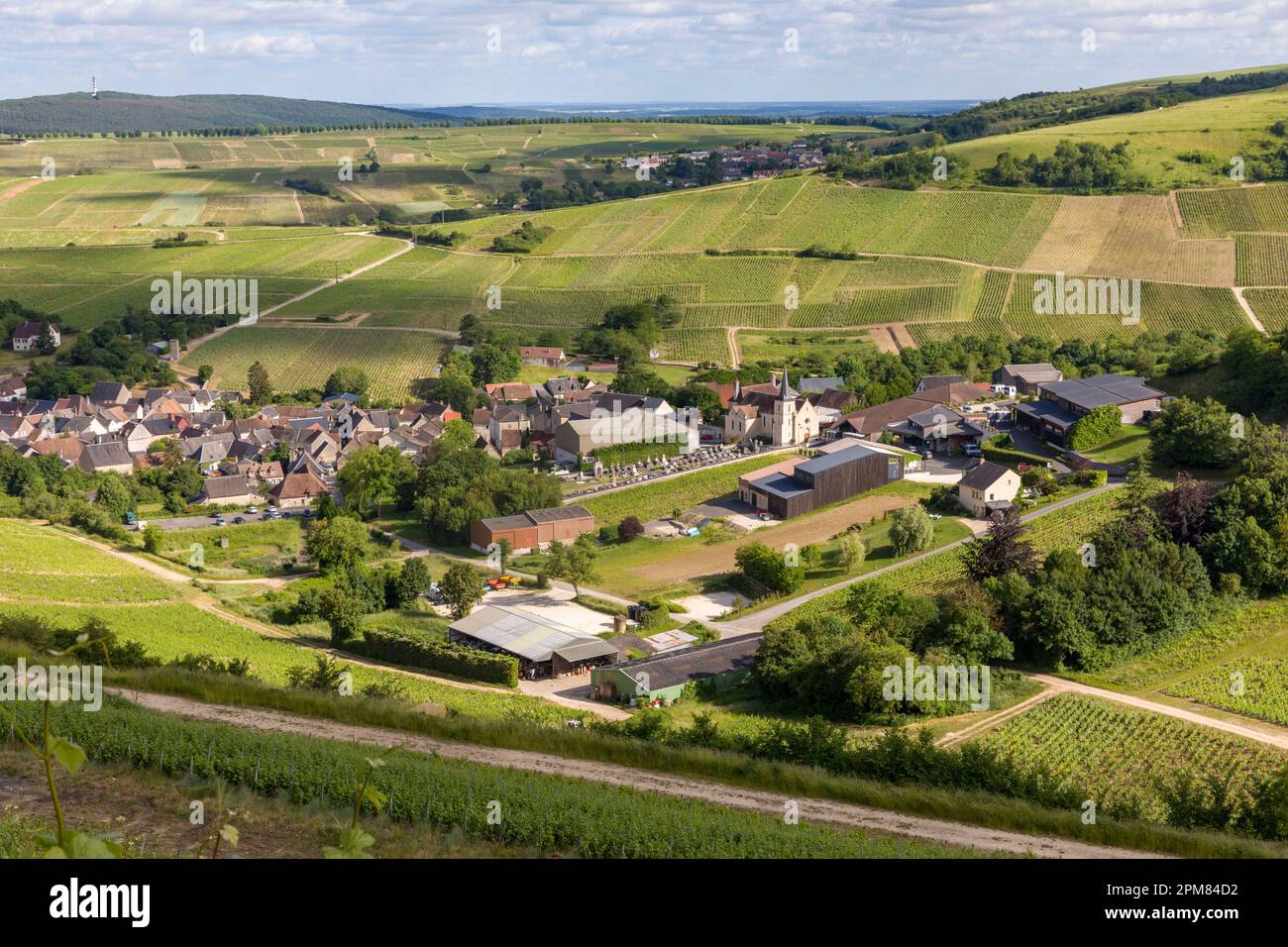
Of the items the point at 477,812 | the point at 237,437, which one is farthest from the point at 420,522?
the point at 477,812

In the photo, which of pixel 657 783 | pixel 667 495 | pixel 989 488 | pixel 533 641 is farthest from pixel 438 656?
pixel 989 488

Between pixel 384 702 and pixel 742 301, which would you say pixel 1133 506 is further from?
pixel 742 301

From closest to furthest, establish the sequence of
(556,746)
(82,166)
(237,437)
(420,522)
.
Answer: (556,746) < (420,522) < (237,437) < (82,166)

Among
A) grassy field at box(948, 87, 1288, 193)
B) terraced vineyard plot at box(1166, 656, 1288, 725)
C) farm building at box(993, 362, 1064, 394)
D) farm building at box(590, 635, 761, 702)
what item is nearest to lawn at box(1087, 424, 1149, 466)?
farm building at box(993, 362, 1064, 394)

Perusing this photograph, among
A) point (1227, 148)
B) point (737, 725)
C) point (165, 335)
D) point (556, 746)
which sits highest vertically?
point (1227, 148)

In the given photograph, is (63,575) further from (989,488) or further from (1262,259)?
(1262,259)

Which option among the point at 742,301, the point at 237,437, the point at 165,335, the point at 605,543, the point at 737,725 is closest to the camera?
the point at 737,725
